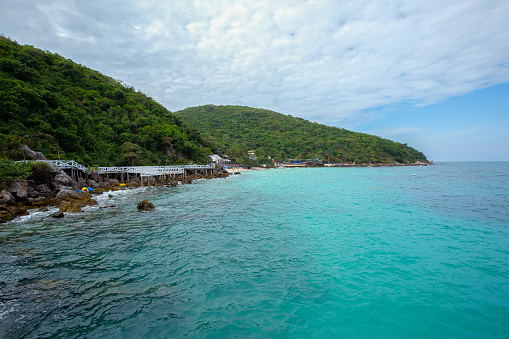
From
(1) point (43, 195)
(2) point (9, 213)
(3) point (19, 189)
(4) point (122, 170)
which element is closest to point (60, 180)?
A: (1) point (43, 195)

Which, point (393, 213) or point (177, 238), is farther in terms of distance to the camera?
point (393, 213)

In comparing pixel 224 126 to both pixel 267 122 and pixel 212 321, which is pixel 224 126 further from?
pixel 212 321

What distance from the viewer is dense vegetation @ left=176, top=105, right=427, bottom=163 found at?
120 m

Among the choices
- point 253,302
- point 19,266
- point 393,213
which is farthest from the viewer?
point 393,213

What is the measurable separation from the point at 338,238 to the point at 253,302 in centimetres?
595

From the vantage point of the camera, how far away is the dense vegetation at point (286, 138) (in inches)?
4739

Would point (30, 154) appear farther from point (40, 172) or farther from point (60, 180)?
point (60, 180)

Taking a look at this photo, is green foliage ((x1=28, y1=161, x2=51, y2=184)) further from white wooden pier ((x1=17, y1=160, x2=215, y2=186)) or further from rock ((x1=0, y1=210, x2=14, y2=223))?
rock ((x1=0, y1=210, x2=14, y2=223))

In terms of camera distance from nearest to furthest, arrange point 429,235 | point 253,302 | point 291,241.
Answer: point 253,302 < point 291,241 < point 429,235

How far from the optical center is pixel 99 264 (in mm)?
7359

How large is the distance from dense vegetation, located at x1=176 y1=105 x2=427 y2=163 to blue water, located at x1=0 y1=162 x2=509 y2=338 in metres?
89.6

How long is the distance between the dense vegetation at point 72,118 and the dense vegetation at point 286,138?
5712cm

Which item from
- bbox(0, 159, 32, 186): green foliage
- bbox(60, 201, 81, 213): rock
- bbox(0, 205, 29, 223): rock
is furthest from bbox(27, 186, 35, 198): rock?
bbox(60, 201, 81, 213): rock

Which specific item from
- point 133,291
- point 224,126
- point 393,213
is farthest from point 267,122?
point 133,291
